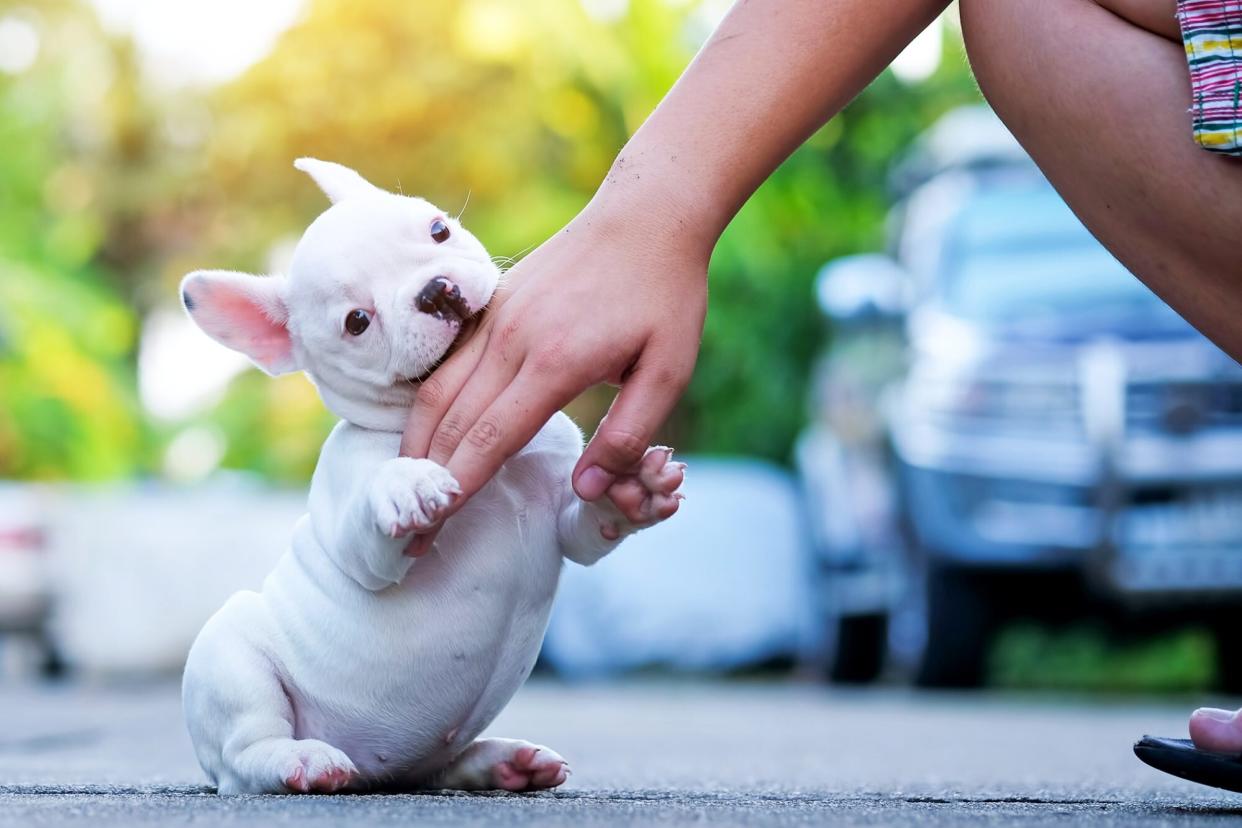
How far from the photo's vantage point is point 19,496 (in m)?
10.2

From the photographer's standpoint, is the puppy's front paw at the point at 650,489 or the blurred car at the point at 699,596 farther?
the blurred car at the point at 699,596

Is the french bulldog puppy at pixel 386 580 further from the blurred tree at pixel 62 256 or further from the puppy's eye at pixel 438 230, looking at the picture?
the blurred tree at pixel 62 256

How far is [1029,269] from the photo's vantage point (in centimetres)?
688

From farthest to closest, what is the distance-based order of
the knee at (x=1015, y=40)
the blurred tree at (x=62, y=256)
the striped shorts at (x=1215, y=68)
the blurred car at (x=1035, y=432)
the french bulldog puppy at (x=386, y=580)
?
the blurred tree at (x=62, y=256), the blurred car at (x=1035, y=432), the french bulldog puppy at (x=386, y=580), the knee at (x=1015, y=40), the striped shorts at (x=1215, y=68)

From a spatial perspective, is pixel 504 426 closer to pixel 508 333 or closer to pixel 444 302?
pixel 508 333

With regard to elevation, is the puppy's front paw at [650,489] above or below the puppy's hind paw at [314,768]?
above

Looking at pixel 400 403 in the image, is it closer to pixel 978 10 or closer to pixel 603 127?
pixel 978 10

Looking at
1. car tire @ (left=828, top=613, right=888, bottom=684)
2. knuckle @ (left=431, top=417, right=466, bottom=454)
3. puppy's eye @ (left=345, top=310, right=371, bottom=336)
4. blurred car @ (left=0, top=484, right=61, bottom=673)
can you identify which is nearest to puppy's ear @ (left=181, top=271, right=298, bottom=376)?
puppy's eye @ (left=345, top=310, right=371, bottom=336)

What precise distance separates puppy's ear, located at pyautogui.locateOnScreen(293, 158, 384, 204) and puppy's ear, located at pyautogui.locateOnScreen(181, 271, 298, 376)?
182 millimetres

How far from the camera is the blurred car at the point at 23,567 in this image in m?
10.1

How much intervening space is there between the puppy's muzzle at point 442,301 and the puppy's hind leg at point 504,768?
1.99ft

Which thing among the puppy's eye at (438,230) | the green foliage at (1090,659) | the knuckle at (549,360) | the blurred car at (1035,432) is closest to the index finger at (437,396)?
the knuckle at (549,360)

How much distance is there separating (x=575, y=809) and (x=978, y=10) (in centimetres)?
109

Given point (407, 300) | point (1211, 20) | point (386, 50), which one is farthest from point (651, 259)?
point (386, 50)
